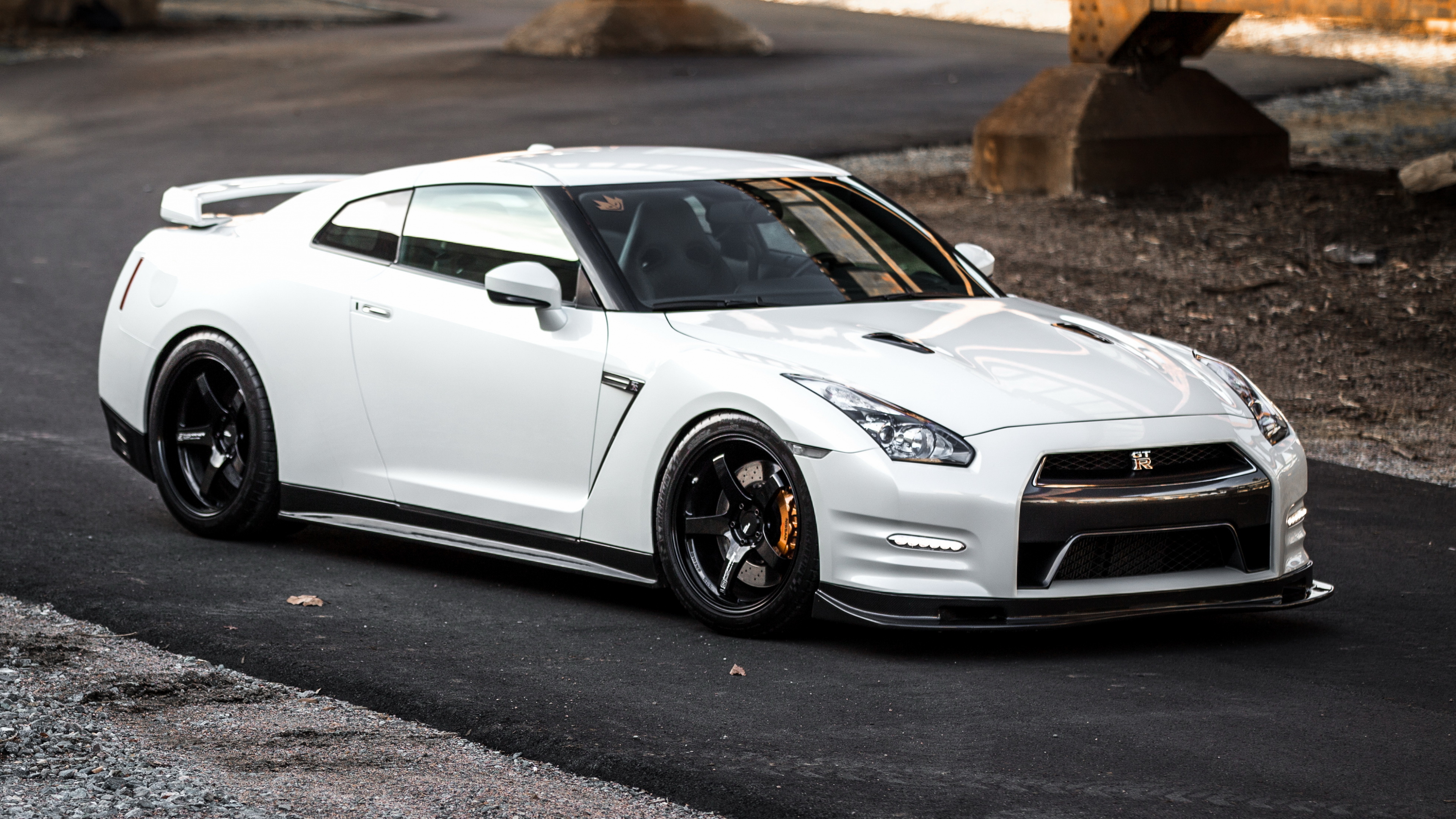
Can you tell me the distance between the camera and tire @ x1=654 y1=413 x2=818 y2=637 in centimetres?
581

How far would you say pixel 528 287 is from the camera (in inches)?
250

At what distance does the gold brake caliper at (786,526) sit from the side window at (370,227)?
6.61 feet

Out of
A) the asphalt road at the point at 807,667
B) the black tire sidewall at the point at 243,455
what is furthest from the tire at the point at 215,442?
the asphalt road at the point at 807,667

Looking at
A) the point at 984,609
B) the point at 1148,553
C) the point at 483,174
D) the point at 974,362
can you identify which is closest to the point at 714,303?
the point at 974,362

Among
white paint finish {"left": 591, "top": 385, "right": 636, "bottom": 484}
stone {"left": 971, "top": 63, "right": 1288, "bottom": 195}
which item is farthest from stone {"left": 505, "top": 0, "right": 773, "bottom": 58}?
white paint finish {"left": 591, "top": 385, "right": 636, "bottom": 484}

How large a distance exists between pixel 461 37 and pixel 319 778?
29.1m

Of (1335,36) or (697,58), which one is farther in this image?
(1335,36)

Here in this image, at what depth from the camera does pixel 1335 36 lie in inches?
1246

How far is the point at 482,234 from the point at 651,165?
2.19 ft

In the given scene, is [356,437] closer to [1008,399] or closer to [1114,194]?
[1008,399]

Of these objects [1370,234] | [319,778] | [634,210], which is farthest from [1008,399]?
[1370,234]

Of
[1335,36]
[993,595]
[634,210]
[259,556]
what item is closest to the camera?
[993,595]

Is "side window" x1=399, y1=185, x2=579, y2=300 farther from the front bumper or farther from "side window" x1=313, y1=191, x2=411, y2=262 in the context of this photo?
the front bumper

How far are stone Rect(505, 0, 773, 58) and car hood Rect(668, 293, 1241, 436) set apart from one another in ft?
77.8
